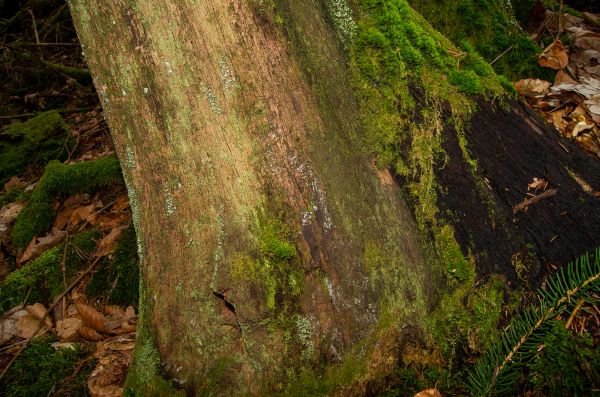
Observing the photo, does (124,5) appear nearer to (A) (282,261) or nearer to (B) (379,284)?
(A) (282,261)

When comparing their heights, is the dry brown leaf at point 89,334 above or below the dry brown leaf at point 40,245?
above

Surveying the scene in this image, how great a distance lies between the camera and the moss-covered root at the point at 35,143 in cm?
514

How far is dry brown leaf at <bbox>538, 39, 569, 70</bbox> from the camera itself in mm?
2939

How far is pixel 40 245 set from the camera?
352cm

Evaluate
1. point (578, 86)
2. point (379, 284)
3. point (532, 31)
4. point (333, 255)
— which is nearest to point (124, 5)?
point (333, 255)

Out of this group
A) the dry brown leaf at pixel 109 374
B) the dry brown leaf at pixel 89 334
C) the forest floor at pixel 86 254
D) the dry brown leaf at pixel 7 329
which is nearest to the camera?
the dry brown leaf at pixel 109 374

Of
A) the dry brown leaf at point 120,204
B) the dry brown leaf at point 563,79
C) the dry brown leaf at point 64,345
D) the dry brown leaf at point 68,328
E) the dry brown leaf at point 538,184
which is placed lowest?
the dry brown leaf at point 68,328

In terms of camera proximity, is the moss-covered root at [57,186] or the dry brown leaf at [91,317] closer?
the dry brown leaf at [91,317]

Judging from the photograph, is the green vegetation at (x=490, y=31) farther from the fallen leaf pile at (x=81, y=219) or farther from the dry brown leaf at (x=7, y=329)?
the dry brown leaf at (x=7, y=329)

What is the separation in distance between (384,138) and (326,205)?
0.41m

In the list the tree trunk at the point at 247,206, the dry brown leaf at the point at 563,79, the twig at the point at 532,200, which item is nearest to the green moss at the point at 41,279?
the tree trunk at the point at 247,206

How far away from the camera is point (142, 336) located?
1.62 m

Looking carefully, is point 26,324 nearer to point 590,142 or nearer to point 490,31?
point 590,142

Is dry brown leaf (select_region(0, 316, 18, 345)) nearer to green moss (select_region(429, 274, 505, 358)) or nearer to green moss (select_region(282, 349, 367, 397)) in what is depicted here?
green moss (select_region(282, 349, 367, 397))
